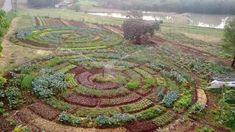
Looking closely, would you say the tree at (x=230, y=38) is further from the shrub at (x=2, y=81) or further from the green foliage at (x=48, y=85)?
the shrub at (x=2, y=81)

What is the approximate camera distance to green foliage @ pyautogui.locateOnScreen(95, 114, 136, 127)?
26281 millimetres

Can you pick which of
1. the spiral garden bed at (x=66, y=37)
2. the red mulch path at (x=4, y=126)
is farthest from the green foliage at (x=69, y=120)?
the spiral garden bed at (x=66, y=37)

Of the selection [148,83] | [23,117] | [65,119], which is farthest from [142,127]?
[23,117]

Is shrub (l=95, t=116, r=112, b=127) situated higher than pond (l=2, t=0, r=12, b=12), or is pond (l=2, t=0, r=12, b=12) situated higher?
pond (l=2, t=0, r=12, b=12)

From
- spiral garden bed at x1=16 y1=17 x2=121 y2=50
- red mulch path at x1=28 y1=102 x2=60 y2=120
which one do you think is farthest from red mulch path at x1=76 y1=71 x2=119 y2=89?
spiral garden bed at x1=16 y1=17 x2=121 y2=50

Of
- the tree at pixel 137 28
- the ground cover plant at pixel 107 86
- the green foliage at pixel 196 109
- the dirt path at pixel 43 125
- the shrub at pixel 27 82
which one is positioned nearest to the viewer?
the dirt path at pixel 43 125

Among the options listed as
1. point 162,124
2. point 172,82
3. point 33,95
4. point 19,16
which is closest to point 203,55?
point 172,82

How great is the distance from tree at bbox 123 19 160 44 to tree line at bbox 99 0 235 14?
1986 inches

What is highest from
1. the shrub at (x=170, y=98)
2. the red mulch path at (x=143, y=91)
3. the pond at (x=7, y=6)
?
the pond at (x=7, y=6)

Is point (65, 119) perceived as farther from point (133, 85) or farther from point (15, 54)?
point (15, 54)

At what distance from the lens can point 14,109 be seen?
27.9 m

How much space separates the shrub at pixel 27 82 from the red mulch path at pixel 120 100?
7.41m

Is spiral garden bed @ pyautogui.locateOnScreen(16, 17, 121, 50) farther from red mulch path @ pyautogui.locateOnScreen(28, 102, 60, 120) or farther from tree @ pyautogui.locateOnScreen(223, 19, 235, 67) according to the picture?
red mulch path @ pyautogui.locateOnScreen(28, 102, 60, 120)

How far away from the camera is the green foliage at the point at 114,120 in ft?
86.2
